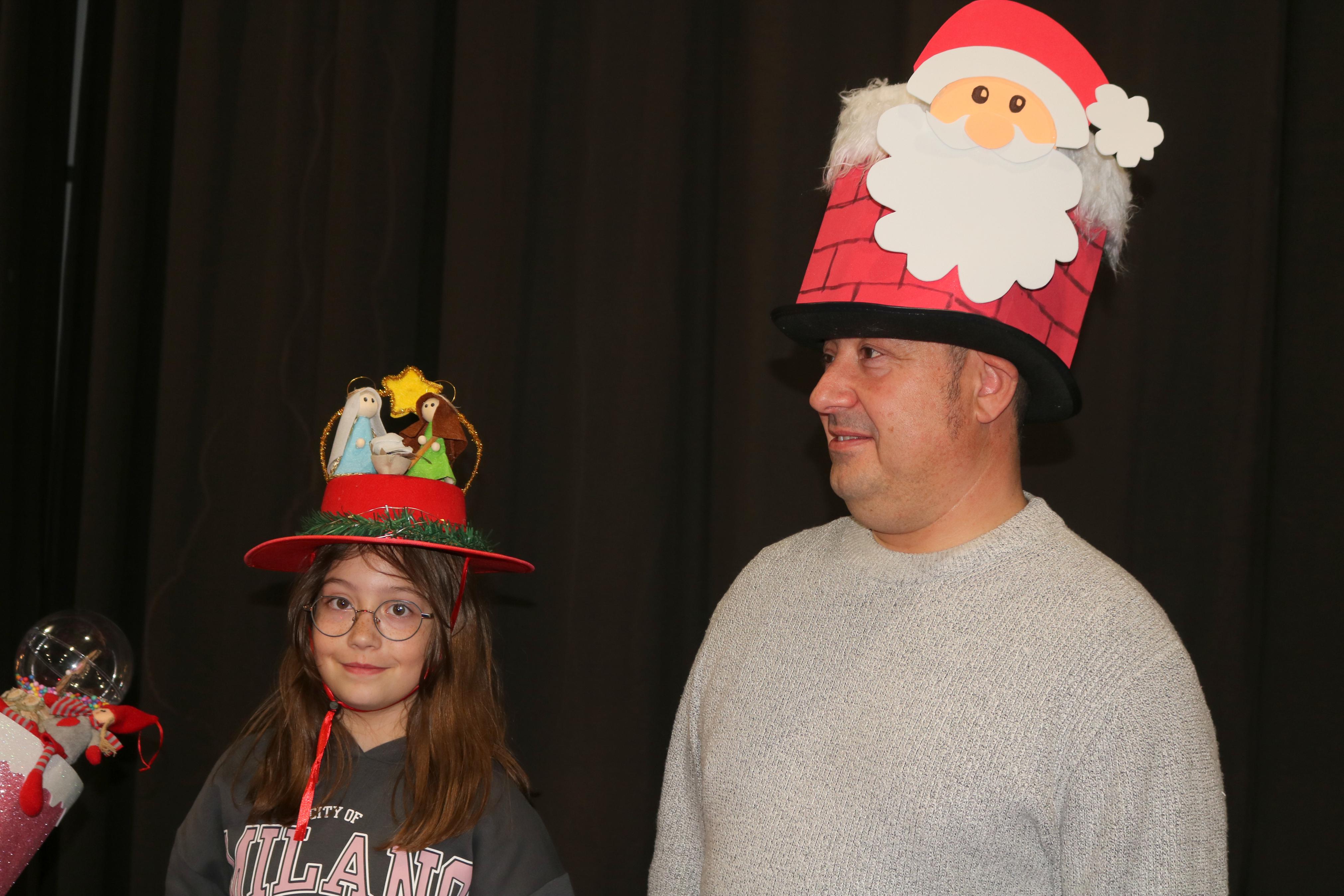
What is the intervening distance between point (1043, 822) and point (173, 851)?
123 centimetres

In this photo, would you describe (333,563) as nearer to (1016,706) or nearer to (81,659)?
(81,659)

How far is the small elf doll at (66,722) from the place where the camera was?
1.55m

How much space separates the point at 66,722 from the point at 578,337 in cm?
102

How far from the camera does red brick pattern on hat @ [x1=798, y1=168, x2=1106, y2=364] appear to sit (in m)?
1.28

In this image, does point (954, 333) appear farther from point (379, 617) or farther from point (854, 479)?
point (379, 617)

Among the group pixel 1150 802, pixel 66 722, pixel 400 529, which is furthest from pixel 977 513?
pixel 66 722

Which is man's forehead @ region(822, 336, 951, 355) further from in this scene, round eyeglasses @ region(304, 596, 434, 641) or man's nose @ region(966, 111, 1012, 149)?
round eyeglasses @ region(304, 596, 434, 641)

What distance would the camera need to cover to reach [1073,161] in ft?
4.28

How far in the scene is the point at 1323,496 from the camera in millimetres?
1721

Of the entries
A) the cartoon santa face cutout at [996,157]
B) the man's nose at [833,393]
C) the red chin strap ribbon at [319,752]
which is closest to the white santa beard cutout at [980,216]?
the cartoon santa face cutout at [996,157]

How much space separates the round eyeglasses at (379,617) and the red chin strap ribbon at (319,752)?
3.3 inches

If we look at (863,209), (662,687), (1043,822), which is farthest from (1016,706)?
(662,687)

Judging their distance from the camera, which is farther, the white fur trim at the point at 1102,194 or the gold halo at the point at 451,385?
the gold halo at the point at 451,385

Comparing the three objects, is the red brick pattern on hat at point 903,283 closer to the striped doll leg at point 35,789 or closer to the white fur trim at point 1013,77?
the white fur trim at point 1013,77
